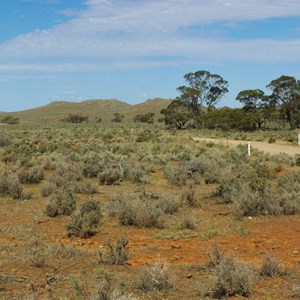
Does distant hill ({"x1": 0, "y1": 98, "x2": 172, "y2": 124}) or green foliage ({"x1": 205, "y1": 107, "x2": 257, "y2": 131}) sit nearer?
green foliage ({"x1": 205, "y1": 107, "x2": 257, "y2": 131})

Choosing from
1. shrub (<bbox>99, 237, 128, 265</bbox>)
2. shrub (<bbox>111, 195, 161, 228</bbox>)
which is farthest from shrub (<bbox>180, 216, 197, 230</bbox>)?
shrub (<bbox>99, 237, 128, 265</bbox>)

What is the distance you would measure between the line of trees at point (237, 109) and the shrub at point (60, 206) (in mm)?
51983

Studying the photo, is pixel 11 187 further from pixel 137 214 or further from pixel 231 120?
pixel 231 120

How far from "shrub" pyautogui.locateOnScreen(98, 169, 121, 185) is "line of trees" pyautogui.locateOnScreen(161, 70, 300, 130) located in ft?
153

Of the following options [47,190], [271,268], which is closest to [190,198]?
[47,190]

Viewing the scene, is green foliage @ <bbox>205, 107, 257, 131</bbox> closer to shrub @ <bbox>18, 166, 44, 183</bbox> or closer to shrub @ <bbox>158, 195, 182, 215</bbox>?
shrub @ <bbox>18, 166, 44, 183</bbox>

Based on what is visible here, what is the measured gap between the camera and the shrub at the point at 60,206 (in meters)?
11.9

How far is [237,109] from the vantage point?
6800 cm

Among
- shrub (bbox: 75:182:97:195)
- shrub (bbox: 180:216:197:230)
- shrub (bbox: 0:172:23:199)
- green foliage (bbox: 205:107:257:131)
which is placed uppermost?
green foliage (bbox: 205:107:257:131)

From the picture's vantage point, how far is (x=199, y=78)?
7625cm

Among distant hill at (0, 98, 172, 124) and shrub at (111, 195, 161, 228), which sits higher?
distant hill at (0, 98, 172, 124)

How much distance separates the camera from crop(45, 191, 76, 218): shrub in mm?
11913

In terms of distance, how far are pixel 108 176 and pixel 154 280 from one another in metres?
11.0

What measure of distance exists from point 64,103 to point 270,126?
137m
